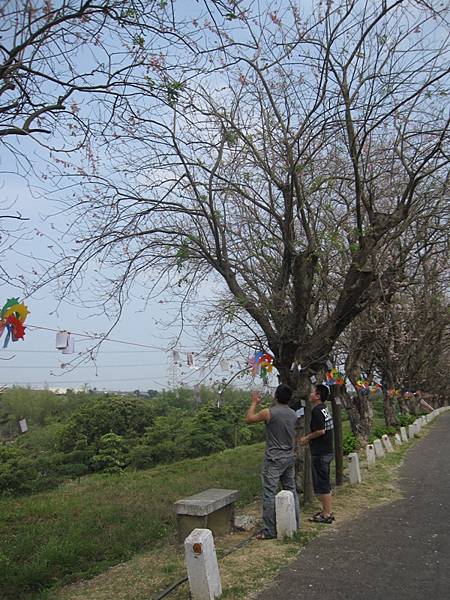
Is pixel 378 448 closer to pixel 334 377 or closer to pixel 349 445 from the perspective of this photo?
pixel 349 445

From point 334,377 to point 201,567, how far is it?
877 centimetres

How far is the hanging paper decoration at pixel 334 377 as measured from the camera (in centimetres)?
1266

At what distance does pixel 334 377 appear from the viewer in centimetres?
1310

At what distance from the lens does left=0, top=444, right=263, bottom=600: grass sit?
22.3 feet

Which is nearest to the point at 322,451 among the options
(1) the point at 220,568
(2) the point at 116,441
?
(1) the point at 220,568

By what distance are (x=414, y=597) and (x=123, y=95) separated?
5.91 m

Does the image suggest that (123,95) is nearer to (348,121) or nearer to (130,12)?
(130,12)

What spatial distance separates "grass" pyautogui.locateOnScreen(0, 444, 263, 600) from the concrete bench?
0.87 metres

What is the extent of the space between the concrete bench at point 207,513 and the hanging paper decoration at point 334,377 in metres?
5.37

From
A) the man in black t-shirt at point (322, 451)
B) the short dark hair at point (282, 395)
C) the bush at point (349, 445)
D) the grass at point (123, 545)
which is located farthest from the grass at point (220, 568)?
the bush at point (349, 445)

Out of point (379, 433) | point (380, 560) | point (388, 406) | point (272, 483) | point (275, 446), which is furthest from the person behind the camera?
point (388, 406)

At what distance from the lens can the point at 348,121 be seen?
829cm

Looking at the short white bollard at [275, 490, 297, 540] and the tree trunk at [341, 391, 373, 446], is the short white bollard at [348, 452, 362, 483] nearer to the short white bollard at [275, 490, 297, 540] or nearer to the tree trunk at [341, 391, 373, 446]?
the short white bollard at [275, 490, 297, 540]

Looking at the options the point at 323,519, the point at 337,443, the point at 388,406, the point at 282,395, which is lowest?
the point at 323,519
